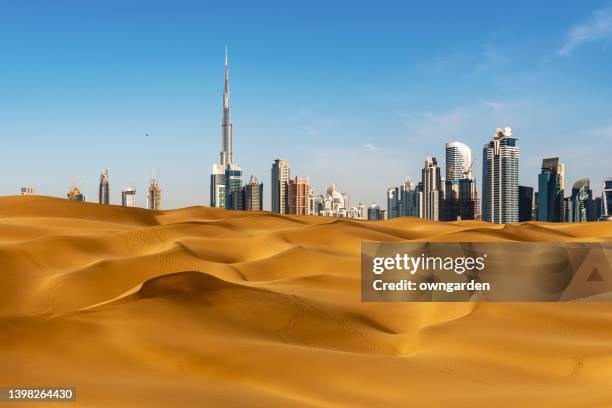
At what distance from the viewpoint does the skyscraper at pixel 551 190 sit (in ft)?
396

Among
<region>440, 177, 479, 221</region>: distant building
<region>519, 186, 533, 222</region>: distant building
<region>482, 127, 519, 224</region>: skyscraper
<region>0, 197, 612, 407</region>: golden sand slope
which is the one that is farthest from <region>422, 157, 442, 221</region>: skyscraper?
<region>0, 197, 612, 407</region>: golden sand slope

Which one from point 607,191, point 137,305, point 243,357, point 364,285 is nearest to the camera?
point 243,357

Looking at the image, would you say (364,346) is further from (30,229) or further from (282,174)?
(282,174)

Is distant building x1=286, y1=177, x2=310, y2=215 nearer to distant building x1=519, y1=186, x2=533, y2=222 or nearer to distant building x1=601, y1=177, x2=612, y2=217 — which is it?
distant building x1=519, y1=186, x2=533, y2=222

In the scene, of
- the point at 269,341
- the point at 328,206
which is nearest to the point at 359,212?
the point at 328,206

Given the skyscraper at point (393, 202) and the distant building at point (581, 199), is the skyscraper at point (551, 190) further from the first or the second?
the skyscraper at point (393, 202)

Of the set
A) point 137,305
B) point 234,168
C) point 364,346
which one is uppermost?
point 234,168

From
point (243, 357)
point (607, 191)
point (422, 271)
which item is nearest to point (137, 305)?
point (243, 357)

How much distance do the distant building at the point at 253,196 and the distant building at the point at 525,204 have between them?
55.3 metres

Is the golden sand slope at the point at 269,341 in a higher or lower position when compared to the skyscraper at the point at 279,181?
lower

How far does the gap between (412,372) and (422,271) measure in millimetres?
7521

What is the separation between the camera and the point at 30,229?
2141 cm

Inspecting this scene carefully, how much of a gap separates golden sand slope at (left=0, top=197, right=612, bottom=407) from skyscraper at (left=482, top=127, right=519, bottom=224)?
385 ft

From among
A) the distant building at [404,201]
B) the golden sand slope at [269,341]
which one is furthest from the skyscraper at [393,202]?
the golden sand slope at [269,341]
